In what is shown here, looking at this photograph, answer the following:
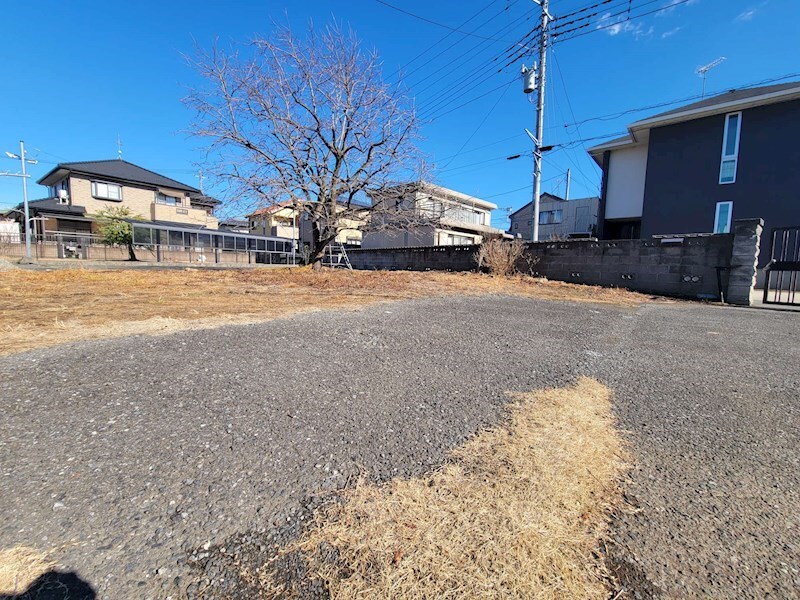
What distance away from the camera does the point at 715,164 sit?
13164 millimetres

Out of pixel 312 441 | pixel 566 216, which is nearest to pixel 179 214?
pixel 566 216

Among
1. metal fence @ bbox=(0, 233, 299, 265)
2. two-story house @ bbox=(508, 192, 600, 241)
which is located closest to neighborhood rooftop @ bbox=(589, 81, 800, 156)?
→ two-story house @ bbox=(508, 192, 600, 241)

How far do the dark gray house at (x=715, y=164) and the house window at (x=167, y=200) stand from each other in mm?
30299

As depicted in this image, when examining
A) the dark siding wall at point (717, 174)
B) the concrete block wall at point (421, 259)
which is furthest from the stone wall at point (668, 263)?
the dark siding wall at point (717, 174)

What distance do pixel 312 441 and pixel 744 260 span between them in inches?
377

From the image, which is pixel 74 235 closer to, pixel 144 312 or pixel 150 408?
pixel 144 312

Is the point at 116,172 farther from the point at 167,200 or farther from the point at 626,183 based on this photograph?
the point at 626,183

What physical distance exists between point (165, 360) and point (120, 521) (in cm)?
173

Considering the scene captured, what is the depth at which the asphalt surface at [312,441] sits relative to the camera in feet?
3.27

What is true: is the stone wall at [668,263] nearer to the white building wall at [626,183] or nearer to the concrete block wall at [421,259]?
the concrete block wall at [421,259]

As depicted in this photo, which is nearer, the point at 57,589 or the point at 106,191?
the point at 57,589

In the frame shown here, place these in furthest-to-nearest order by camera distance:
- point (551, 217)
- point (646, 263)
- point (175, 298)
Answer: point (551, 217) → point (646, 263) → point (175, 298)

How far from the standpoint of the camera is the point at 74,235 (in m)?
19.8

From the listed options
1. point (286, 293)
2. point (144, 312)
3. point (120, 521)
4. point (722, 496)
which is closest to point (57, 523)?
point (120, 521)
